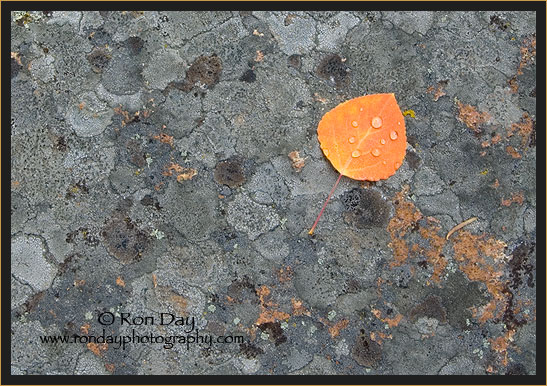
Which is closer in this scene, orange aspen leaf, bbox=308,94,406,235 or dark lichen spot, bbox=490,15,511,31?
orange aspen leaf, bbox=308,94,406,235

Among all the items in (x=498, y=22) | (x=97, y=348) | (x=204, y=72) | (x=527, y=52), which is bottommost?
(x=97, y=348)

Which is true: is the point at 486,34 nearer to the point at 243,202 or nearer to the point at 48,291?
the point at 243,202

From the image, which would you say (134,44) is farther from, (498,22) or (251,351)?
(498,22)

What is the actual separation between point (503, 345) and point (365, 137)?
1155mm

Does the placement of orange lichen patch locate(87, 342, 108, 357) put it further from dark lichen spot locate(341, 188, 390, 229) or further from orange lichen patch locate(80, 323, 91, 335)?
dark lichen spot locate(341, 188, 390, 229)

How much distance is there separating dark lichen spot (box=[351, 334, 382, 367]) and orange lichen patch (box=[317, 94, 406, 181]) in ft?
2.44

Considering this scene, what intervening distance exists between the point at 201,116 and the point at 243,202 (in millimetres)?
442

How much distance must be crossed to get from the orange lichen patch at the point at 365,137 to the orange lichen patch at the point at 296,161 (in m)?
0.11

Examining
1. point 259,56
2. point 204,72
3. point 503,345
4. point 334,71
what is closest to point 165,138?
point 204,72

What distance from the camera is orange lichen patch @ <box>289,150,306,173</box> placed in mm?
2162

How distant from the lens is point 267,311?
216 centimetres

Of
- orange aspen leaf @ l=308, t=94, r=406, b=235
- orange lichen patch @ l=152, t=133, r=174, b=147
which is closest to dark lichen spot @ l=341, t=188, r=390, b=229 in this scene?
orange aspen leaf @ l=308, t=94, r=406, b=235

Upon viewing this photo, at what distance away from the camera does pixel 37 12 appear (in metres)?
2.20

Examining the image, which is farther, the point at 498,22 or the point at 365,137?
the point at 498,22
